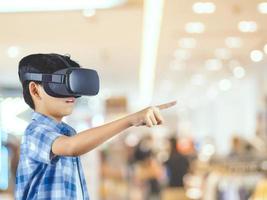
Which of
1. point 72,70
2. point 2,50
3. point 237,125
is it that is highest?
point 2,50

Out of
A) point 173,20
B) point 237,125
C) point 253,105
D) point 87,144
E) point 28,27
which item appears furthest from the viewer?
point 237,125

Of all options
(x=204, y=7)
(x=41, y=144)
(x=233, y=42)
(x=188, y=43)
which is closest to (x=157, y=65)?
(x=188, y=43)

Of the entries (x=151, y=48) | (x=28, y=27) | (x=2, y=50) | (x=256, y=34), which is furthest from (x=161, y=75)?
(x=28, y=27)

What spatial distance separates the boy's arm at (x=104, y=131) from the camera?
1.38 metres

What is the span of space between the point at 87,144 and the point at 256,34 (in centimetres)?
818

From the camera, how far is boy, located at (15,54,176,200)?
1.38 m

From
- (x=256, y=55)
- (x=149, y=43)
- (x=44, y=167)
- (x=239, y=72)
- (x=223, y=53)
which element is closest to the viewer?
(x=44, y=167)

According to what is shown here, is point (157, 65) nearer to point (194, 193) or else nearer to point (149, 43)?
point (149, 43)

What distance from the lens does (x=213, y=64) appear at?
1298cm

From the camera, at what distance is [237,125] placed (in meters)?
19.3

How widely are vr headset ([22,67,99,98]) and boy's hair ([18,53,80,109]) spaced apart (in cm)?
2

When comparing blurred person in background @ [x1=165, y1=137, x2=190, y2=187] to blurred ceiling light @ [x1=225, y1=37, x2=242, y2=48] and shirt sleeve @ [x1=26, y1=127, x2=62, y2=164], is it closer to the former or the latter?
blurred ceiling light @ [x1=225, y1=37, x2=242, y2=48]

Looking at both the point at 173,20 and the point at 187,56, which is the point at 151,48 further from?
the point at 173,20

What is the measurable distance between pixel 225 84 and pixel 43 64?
618 inches
